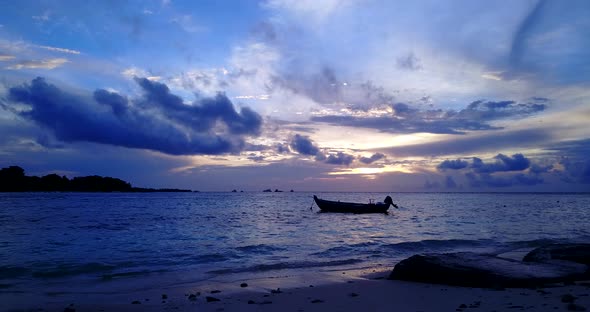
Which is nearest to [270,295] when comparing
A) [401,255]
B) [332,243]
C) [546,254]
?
[546,254]

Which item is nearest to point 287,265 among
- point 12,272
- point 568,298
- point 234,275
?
point 234,275

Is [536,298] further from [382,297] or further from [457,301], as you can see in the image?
[382,297]

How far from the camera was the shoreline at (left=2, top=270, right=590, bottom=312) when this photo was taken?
8125 mm

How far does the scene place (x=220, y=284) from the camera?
11.7 metres

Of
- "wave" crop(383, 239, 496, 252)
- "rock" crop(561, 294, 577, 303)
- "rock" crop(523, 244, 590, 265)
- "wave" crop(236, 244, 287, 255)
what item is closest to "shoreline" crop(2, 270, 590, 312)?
"rock" crop(561, 294, 577, 303)

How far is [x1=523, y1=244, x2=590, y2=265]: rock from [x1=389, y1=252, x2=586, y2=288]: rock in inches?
49.8

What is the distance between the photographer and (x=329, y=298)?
30.3 ft

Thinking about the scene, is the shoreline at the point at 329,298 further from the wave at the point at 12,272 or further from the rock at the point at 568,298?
the wave at the point at 12,272

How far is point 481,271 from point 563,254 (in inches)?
A: 186

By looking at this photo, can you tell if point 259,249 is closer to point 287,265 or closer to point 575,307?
point 287,265

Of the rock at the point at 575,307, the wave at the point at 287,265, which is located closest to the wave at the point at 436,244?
the wave at the point at 287,265

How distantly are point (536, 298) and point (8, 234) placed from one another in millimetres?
29758

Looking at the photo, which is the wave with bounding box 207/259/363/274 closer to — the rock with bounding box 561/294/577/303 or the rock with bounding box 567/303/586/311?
the rock with bounding box 561/294/577/303

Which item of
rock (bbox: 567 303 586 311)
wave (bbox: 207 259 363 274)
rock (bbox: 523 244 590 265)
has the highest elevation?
rock (bbox: 523 244 590 265)
